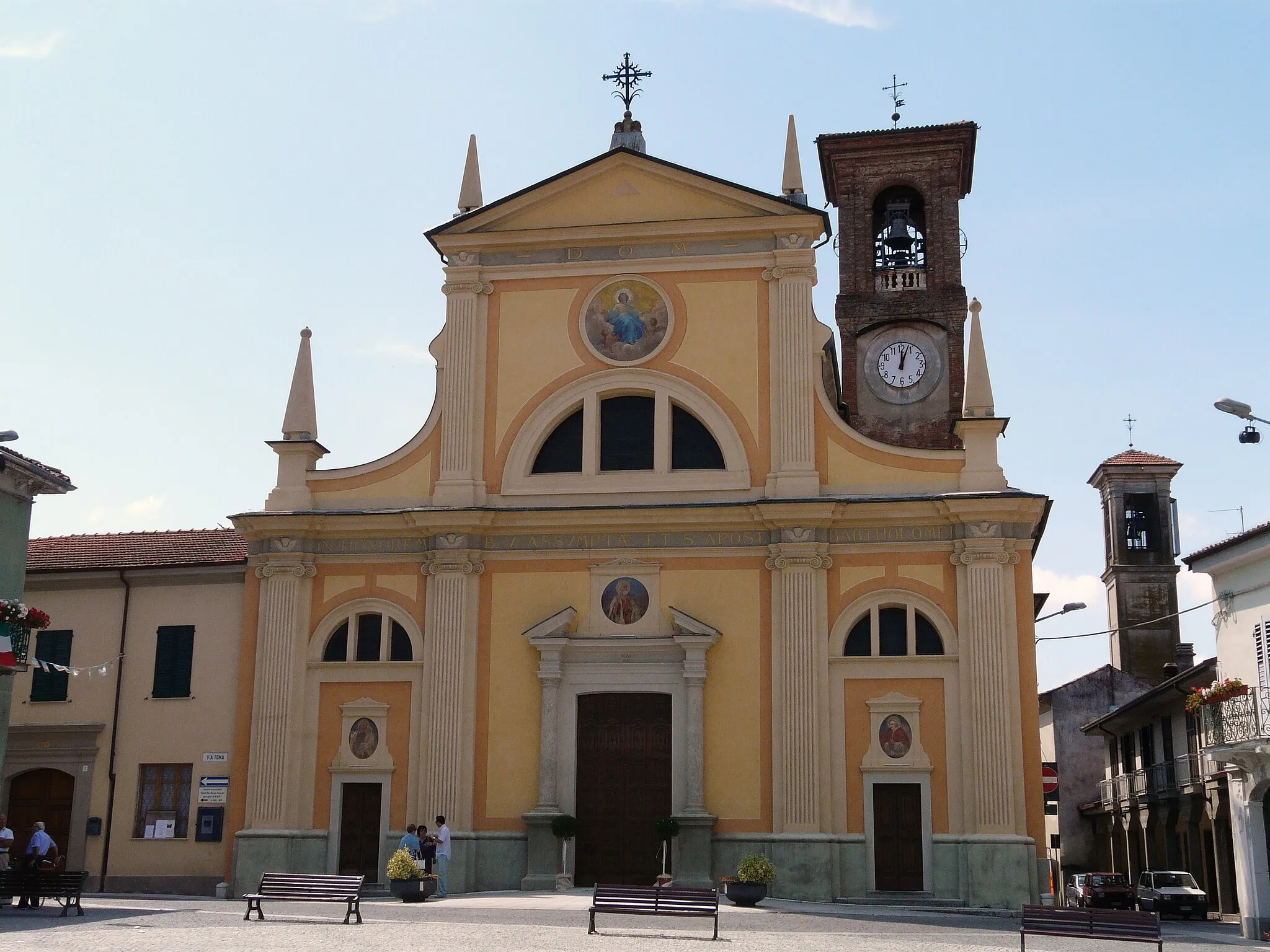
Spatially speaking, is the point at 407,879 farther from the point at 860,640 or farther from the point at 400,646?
the point at 860,640

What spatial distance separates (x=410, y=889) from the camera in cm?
2130

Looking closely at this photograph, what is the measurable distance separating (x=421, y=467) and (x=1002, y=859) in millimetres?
12306

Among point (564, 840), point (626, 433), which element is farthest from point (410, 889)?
point (626, 433)

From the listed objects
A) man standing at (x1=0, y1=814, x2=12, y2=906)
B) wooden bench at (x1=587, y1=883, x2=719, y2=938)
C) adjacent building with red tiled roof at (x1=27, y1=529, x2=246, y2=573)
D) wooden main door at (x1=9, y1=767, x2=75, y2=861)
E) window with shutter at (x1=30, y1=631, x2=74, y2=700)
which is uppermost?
adjacent building with red tiled roof at (x1=27, y1=529, x2=246, y2=573)

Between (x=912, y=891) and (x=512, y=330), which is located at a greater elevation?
(x=512, y=330)

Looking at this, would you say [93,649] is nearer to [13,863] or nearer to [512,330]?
[13,863]

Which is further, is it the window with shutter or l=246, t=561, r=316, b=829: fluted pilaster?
the window with shutter

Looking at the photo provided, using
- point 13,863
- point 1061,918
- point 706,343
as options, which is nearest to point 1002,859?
point 1061,918

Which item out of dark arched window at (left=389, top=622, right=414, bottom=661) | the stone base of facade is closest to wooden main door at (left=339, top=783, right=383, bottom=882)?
dark arched window at (left=389, top=622, right=414, bottom=661)

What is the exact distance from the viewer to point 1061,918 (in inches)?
575

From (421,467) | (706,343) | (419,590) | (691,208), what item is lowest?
(419,590)

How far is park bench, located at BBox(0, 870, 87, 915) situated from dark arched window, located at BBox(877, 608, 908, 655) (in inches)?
513

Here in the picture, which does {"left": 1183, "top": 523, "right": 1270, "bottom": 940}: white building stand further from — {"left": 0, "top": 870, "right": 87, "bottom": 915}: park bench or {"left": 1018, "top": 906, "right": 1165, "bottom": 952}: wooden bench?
{"left": 0, "top": 870, "right": 87, "bottom": 915}: park bench

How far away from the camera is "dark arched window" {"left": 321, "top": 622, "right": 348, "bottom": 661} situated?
2572 cm
